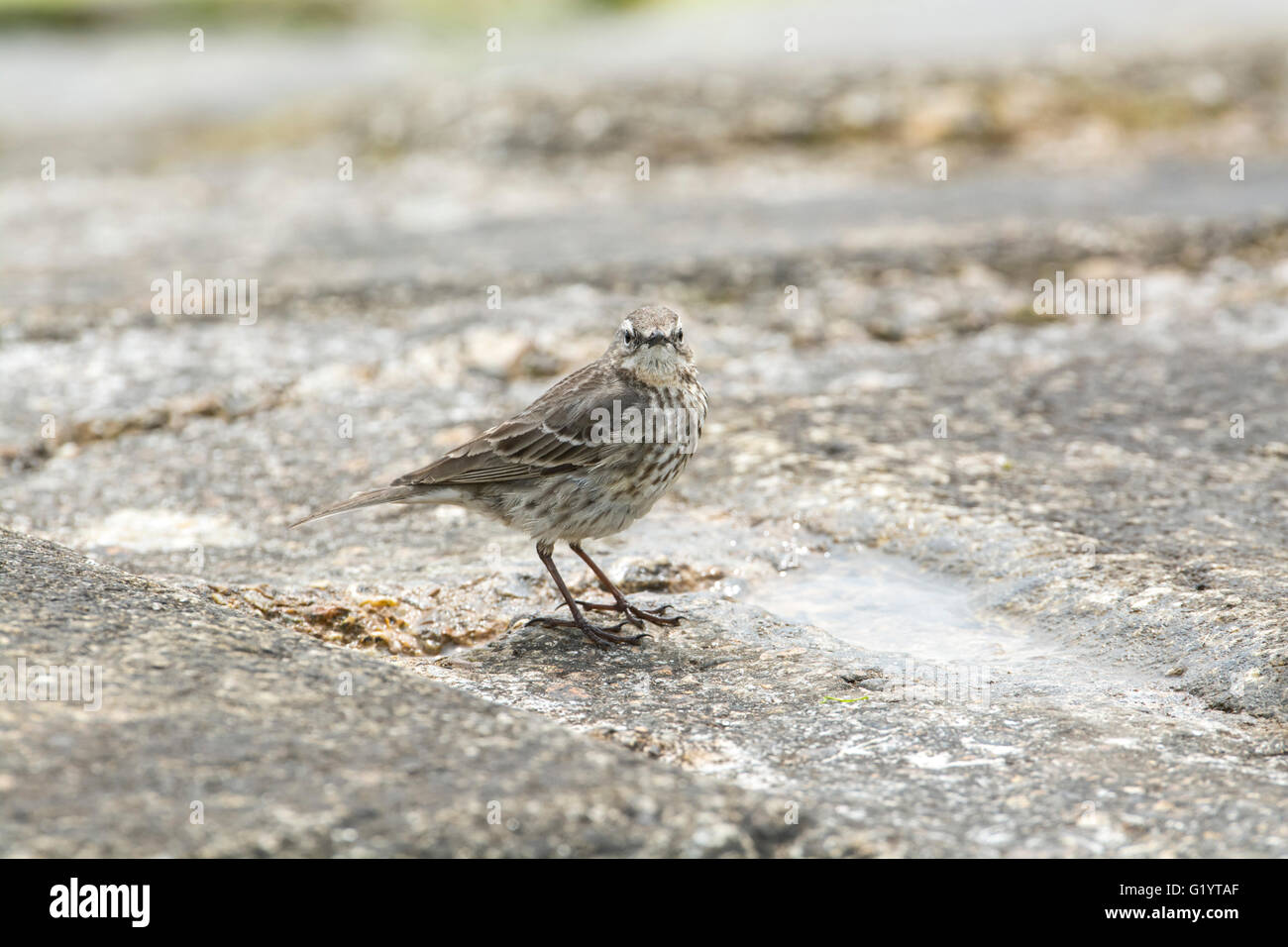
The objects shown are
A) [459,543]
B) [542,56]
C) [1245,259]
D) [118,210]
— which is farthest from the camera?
[542,56]

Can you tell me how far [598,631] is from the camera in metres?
4.31

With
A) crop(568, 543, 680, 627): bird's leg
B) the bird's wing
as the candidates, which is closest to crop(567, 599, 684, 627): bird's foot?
crop(568, 543, 680, 627): bird's leg

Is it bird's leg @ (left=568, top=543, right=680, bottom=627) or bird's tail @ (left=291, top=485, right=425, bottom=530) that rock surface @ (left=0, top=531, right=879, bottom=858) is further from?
bird's tail @ (left=291, top=485, right=425, bottom=530)

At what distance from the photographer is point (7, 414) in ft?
20.2

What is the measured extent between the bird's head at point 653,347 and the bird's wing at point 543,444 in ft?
0.30

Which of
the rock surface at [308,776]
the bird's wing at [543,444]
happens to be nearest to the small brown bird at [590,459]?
the bird's wing at [543,444]

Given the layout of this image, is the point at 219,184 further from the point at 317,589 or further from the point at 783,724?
the point at 783,724

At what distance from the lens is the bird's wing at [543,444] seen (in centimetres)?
461

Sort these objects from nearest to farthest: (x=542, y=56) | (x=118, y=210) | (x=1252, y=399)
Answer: (x=1252, y=399), (x=118, y=210), (x=542, y=56)

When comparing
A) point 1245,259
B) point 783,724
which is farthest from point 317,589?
point 1245,259

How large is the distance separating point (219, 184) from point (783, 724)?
8.73 meters

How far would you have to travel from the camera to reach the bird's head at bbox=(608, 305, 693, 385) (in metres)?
4.77

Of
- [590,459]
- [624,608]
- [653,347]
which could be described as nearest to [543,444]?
[590,459]

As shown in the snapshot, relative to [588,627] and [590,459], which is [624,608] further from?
[590,459]
